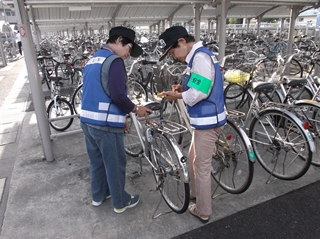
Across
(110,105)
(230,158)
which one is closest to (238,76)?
(230,158)

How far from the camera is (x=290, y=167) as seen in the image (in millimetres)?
3377

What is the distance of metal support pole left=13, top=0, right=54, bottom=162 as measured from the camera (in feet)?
10.4

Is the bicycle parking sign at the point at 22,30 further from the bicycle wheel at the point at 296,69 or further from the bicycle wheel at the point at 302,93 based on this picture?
the bicycle wheel at the point at 296,69

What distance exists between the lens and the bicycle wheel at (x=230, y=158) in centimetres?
266

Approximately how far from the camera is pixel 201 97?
6.75 feet

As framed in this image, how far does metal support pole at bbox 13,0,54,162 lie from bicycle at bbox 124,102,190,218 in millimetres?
1567

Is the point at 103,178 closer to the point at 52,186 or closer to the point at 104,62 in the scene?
the point at 52,186

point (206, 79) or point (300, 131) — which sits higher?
point (206, 79)

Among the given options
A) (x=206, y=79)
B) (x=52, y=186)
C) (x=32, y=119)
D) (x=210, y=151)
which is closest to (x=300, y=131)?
(x=210, y=151)

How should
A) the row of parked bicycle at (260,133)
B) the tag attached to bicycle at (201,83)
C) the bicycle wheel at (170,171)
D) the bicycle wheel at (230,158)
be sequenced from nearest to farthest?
the tag attached to bicycle at (201,83), the bicycle wheel at (170,171), the bicycle wheel at (230,158), the row of parked bicycle at (260,133)

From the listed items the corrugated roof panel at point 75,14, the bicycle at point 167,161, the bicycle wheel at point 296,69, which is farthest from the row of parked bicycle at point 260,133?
the corrugated roof panel at point 75,14

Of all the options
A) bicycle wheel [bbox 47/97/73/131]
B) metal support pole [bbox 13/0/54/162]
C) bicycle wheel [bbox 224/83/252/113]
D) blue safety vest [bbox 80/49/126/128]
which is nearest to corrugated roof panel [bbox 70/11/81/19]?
bicycle wheel [bbox 47/97/73/131]

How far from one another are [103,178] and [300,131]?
2232 mm

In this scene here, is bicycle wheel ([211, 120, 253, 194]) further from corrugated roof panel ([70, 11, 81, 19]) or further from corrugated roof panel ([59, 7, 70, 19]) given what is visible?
corrugated roof panel ([70, 11, 81, 19])
